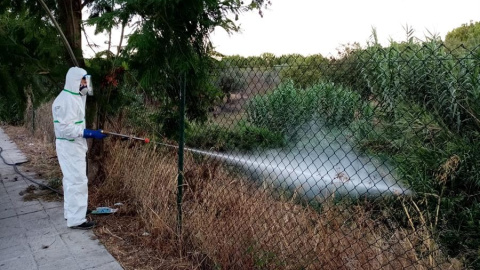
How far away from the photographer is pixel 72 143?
427 centimetres

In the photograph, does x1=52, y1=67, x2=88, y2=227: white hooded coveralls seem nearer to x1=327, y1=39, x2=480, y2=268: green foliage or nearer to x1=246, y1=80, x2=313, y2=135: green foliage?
x1=246, y1=80, x2=313, y2=135: green foliage

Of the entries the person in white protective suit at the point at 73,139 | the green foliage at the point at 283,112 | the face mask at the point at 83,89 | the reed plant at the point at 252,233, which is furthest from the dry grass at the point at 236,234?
the face mask at the point at 83,89

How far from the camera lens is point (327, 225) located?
333 cm

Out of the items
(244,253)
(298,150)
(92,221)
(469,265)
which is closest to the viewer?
(244,253)

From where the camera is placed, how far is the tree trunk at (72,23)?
5188 mm

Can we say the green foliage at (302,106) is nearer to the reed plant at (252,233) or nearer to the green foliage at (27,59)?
the reed plant at (252,233)

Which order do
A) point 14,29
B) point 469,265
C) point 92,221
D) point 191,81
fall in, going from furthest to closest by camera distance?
1. point 14,29
2. point 92,221
3. point 469,265
4. point 191,81

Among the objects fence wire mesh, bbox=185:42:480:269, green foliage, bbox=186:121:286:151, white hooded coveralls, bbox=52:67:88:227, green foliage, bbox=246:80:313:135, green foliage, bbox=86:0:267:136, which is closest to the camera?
green foliage, bbox=86:0:267:136

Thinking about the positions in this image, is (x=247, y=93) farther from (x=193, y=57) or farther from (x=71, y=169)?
(x=71, y=169)

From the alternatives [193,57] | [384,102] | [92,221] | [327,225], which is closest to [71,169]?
[92,221]

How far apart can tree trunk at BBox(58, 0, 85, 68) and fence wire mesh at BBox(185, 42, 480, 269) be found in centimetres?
197

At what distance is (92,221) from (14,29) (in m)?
2.72

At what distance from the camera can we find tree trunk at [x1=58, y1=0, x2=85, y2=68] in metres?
5.19

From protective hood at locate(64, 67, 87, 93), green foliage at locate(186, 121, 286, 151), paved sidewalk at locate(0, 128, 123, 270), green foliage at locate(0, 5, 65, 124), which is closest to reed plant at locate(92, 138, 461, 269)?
paved sidewalk at locate(0, 128, 123, 270)
